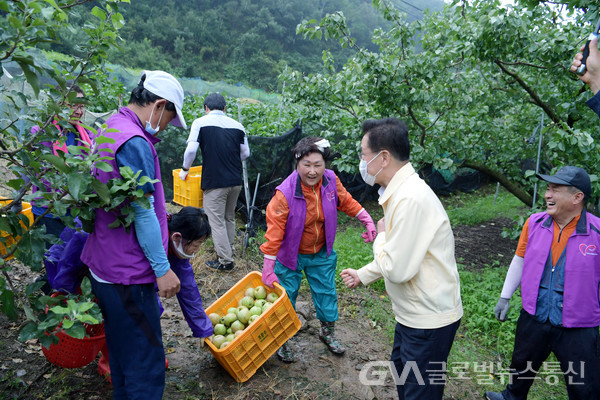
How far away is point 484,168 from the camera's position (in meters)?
6.55

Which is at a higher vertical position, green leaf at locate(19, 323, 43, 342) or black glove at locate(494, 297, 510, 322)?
green leaf at locate(19, 323, 43, 342)

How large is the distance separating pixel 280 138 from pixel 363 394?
455cm

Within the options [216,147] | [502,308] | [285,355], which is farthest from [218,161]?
[502,308]

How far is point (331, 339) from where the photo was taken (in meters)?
3.78

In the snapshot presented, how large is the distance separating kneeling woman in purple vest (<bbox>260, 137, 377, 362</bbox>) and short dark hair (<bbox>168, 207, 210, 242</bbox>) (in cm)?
71

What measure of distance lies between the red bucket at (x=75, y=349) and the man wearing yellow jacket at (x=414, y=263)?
172 centimetres

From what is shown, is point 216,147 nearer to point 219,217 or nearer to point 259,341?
point 219,217

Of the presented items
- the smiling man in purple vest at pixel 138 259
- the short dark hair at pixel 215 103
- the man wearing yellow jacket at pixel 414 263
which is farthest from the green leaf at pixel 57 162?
the short dark hair at pixel 215 103

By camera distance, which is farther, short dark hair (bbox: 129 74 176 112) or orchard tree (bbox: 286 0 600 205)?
orchard tree (bbox: 286 0 600 205)

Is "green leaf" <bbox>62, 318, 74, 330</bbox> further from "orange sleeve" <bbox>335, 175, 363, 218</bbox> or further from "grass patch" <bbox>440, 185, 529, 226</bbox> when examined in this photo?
"grass patch" <bbox>440, 185, 529, 226</bbox>

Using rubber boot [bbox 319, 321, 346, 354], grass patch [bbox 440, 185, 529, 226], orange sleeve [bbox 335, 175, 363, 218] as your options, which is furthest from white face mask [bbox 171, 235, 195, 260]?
grass patch [bbox 440, 185, 529, 226]

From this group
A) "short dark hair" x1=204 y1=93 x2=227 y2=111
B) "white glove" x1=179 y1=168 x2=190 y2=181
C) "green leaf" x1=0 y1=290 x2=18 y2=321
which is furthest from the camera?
"white glove" x1=179 y1=168 x2=190 y2=181

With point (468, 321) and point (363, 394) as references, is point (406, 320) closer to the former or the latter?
point (363, 394)

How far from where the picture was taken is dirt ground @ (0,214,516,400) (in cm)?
297
